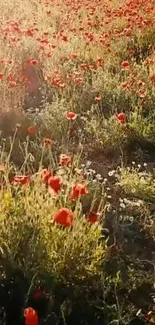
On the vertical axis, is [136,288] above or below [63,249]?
below

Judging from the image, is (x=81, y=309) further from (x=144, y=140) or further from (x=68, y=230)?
(x=144, y=140)

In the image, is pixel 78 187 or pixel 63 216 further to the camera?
pixel 78 187

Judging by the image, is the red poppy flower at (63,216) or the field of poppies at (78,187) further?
the field of poppies at (78,187)

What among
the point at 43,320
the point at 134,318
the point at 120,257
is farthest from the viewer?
the point at 120,257

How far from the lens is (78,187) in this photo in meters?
2.46

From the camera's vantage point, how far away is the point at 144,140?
4699 millimetres

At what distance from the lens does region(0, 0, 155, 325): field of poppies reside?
2.60 metres

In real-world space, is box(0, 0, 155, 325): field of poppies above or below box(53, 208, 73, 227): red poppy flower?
below

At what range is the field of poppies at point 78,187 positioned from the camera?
8.52ft

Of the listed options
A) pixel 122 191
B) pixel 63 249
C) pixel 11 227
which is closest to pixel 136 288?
pixel 63 249

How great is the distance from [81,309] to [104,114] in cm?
286

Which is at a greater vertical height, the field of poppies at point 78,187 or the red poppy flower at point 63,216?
the red poppy flower at point 63,216

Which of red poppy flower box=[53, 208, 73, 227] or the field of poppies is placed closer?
red poppy flower box=[53, 208, 73, 227]

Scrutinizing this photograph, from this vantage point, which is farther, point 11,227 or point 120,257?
point 120,257
